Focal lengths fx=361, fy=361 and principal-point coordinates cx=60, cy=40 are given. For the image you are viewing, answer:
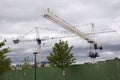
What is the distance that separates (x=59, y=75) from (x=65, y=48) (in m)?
3.53

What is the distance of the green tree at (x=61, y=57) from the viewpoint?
147 ft

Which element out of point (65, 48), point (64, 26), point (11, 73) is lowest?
point (11, 73)

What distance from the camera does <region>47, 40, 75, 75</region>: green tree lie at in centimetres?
4472

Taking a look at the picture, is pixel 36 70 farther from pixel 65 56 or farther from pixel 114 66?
pixel 114 66

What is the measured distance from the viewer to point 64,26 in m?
110

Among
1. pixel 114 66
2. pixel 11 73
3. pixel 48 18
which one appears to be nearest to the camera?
pixel 114 66

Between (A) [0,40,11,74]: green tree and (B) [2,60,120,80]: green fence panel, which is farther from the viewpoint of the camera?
(A) [0,40,11,74]: green tree

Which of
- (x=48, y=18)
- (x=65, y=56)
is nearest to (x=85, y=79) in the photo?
(x=65, y=56)

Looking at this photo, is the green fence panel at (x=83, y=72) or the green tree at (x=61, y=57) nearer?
the green fence panel at (x=83, y=72)

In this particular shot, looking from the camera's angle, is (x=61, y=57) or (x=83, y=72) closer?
(x=83, y=72)

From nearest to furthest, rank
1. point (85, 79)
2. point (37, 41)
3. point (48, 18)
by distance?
point (85, 79)
point (48, 18)
point (37, 41)

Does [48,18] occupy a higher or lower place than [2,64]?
higher

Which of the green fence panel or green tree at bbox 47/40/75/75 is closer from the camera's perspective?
the green fence panel

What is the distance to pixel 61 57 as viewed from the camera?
45.2m
